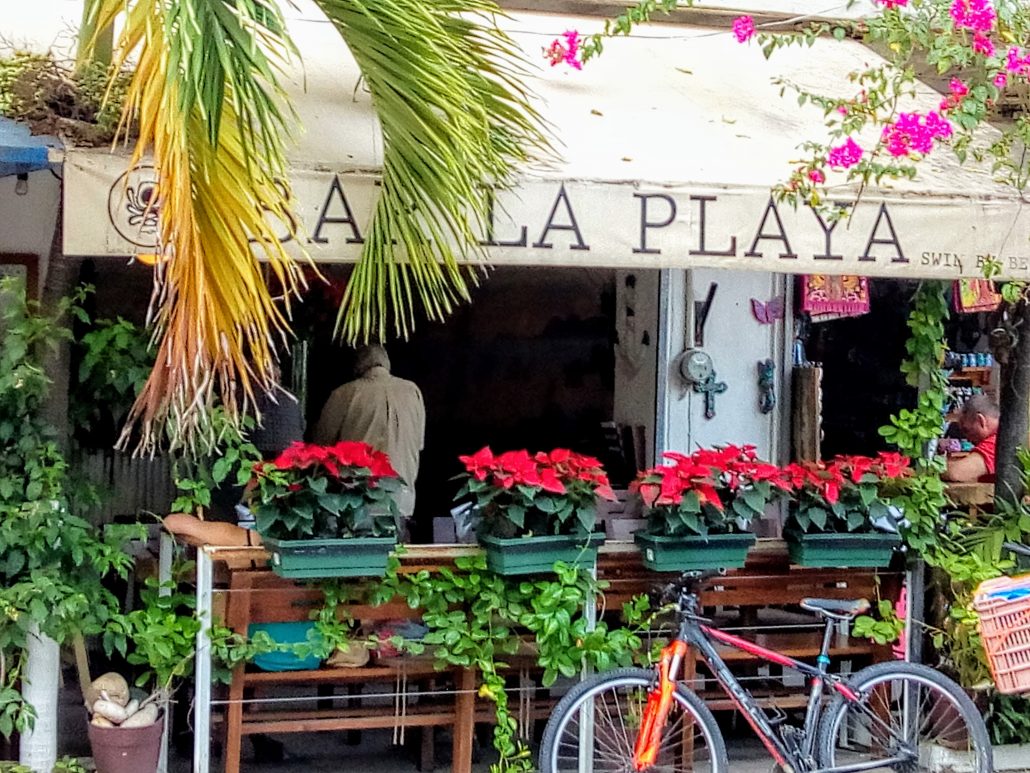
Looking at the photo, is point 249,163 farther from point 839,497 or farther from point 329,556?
point 839,497

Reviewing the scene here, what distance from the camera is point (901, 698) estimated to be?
581 cm

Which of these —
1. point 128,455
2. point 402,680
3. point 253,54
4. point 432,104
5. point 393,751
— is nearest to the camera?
point 253,54

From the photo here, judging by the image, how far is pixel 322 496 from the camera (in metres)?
5.27

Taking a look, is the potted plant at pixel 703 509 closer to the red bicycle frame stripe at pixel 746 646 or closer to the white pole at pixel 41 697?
the red bicycle frame stripe at pixel 746 646

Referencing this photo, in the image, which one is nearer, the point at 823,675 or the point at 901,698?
the point at 823,675

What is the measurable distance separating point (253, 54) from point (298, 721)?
8.74 ft

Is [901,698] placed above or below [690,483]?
below

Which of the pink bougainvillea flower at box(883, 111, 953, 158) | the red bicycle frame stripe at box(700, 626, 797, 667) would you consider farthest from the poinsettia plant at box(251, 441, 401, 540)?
the pink bougainvillea flower at box(883, 111, 953, 158)

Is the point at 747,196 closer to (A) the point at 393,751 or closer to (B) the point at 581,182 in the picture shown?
(B) the point at 581,182

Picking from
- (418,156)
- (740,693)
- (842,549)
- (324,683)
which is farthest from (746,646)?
(418,156)

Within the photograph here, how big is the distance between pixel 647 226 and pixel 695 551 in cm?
137

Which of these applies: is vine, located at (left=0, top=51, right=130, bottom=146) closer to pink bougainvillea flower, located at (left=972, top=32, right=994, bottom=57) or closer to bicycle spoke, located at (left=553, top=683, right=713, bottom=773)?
bicycle spoke, located at (left=553, top=683, right=713, bottom=773)

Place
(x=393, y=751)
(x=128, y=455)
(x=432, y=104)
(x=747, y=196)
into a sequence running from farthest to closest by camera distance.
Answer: (x=128, y=455) → (x=393, y=751) → (x=747, y=196) → (x=432, y=104)

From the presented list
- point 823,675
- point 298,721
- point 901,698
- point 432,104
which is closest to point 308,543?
point 298,721
